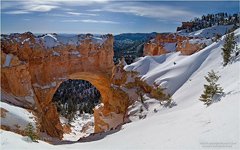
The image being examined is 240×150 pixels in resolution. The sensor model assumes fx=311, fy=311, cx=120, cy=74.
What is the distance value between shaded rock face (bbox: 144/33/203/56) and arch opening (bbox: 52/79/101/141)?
13570 mm

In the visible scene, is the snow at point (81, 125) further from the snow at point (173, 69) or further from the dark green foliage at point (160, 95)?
the dark green foliage at point (160, 95)

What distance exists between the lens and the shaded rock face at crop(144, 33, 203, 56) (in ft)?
102

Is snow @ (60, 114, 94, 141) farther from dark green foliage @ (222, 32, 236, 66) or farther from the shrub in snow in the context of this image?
dark green foliage @ (222, 32, 236, 66)

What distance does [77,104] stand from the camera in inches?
2525

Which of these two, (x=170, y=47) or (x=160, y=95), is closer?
(x=160, y=95)

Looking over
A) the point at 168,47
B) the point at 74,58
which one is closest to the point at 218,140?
the point at 74,58

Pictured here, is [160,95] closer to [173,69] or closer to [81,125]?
[173,69]

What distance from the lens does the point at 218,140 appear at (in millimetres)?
7809

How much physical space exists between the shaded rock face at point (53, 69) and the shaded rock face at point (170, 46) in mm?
7867

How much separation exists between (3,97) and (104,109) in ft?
42.3

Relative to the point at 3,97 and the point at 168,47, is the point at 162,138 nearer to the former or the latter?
the point at 3,97

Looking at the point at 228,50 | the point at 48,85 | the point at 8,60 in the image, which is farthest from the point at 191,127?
the point at 48,85

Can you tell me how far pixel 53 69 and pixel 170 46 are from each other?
1917 centimetres

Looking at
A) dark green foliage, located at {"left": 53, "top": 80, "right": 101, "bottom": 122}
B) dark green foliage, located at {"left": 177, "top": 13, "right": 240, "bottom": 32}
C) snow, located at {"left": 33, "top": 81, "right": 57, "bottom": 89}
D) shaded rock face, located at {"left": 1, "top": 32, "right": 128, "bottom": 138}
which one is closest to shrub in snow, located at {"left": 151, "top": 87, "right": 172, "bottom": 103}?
shaded rock face, located at {"left": 1, "top": 32, "right": 128, "bottom": 138}
